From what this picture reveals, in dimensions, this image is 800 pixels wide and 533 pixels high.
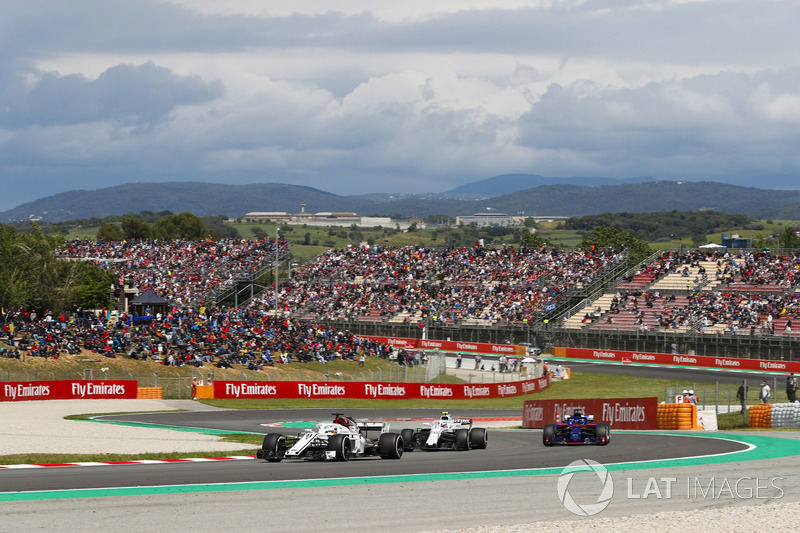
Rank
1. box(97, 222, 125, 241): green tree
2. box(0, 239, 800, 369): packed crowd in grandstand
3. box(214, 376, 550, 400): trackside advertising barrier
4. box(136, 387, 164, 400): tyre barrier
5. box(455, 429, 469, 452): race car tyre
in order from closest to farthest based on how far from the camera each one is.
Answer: box(455, 429, 469, 452): race car tyre → box(136, 387, 164, 400): tyre barrier → box(214, 376, 550, 400): trackside advertising barrier → box(0, 239, 800, 369): packed crowd in grandstand → box(97, 222, 125, 241): green tree

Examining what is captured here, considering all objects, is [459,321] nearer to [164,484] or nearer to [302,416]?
[302,416]

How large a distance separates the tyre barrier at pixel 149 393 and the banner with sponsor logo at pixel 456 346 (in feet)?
96.7

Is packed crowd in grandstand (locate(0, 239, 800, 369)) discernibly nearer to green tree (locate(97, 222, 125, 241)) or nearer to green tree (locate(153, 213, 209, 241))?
green tree (locate(97, 222, 125, 241))

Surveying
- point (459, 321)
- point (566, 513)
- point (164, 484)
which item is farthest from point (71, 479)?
point (459, 321)

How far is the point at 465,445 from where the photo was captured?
22297 millimetres

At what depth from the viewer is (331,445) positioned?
18922mm

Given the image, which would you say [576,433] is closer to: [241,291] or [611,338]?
[611,338]

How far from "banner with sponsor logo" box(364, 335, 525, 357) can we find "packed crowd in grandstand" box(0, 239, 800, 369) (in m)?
2.32

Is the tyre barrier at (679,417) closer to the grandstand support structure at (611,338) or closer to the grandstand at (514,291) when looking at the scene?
the grandstand support structure at (611,338)

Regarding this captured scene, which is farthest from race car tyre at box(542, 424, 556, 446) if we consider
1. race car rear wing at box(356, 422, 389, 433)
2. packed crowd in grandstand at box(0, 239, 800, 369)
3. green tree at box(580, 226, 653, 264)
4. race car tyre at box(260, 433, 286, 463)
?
green tree at box(580, 226, 653, 264)

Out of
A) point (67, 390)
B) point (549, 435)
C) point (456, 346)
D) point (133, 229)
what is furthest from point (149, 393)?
point (133, 229)

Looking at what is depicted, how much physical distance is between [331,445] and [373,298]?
196 ft

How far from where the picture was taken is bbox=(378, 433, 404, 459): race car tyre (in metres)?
19.6

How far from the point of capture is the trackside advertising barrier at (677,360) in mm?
56188
